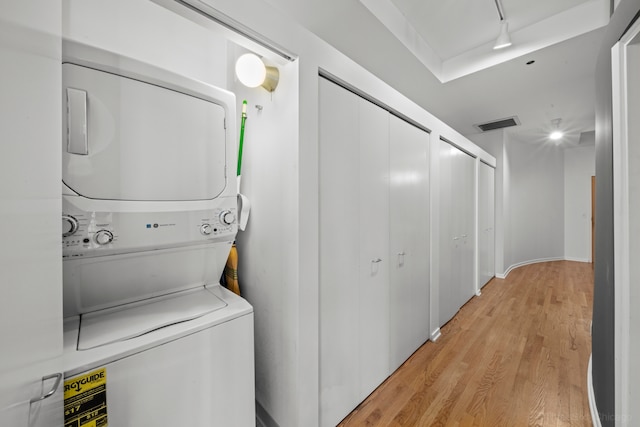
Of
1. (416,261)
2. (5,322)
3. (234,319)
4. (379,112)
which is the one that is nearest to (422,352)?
(416,261)

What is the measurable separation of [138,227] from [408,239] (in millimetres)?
1789

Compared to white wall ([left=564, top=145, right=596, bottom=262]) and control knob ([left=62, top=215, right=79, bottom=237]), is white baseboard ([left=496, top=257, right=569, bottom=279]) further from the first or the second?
control knob ([left=62, top=215, right=79, bottom=237])

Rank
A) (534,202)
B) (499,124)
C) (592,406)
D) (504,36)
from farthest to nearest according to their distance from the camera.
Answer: (534,202) → (499,124) → (504,36) → (592,406)

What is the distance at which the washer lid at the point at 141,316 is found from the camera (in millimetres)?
871

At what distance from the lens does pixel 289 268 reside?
120 cm

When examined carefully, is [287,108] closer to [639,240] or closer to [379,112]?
[379,112]

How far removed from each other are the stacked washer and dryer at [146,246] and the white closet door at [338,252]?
0.44 m

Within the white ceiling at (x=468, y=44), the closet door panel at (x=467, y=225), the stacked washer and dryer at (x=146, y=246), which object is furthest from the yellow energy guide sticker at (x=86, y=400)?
the closet door panel at (x=467, y=225)

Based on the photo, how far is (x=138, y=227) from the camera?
0.94 metres

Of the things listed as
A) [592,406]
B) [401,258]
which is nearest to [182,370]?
[401,258]

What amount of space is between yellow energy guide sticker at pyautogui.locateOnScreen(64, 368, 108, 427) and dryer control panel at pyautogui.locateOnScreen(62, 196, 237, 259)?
0.40 m

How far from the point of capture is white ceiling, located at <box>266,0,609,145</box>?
1.93 m

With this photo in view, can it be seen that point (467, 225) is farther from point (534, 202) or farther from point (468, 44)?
point (534, 202)

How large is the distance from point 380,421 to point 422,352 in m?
0.86
